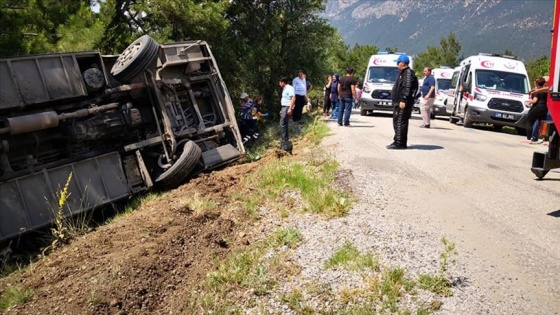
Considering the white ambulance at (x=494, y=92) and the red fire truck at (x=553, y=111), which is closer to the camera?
the red fire truck at (x=553, y=111)

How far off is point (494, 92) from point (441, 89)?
7001 mm

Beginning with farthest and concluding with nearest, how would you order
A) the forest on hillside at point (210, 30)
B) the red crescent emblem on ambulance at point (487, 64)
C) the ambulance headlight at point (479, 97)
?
the red crescent emblem on ambulance at point (487, 64), the ambulance headlight at point (479, 97), the forest on hillside at point (210, 30)

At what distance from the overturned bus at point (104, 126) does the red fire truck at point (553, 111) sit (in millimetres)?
5649

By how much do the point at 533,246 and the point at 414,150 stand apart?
525 centimetres

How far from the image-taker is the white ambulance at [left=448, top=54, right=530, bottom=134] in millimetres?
16297

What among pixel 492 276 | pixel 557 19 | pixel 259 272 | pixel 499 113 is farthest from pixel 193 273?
pixel 499 113

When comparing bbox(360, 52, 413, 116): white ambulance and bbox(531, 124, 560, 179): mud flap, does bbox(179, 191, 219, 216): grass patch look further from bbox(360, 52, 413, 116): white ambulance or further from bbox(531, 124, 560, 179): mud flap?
bbox(360, 52, 413, 116): white ambulance

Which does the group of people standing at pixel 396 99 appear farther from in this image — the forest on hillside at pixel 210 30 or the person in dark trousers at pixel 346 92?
the forest on hillside at pixel 210 30

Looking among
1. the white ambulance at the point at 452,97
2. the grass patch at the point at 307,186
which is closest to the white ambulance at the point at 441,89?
the white ambulance at the point at 452,97

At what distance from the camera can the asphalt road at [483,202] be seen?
4586 mm

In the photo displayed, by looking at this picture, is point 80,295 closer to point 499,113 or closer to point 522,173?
point 522,173

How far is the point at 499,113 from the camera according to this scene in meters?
16.3

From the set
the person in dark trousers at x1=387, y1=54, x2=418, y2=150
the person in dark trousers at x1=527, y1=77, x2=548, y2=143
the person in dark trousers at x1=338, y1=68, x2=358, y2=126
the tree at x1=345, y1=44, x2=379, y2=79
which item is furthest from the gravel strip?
the tree at x1=345, y1=44, x2=379, y2=79

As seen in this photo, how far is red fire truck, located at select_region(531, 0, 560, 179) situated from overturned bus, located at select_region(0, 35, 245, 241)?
5.65 meters
